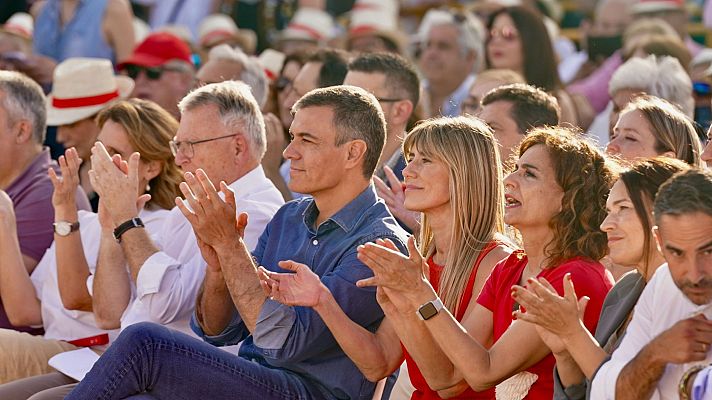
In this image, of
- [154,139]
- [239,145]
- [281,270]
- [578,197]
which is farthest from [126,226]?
[578,197]

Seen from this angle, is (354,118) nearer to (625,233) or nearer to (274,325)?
(274,325)

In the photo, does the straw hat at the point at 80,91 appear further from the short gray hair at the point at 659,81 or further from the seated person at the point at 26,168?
the short gray hair at the point at 659,81

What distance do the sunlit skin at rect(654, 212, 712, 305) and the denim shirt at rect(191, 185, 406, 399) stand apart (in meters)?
1.26

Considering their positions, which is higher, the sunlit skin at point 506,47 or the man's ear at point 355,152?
the man's ear at point 355,152

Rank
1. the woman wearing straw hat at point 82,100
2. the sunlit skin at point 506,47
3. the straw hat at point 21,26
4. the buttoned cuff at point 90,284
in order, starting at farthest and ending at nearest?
1. the straw hat at point 21,26
2. the sunlit skin at point 506,47
3. the woman wearing straw hat at point 82,100
4. the buttoned cuff at point 90,284

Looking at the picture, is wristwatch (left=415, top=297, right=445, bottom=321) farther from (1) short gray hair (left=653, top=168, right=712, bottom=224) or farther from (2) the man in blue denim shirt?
(1) short gray hair (left=653, top=168, right=712, bottom=224)

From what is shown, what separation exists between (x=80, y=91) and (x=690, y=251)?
15.1ft

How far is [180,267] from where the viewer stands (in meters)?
4.91

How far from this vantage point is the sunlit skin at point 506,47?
24.6ft

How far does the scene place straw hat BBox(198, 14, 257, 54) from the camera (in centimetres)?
958

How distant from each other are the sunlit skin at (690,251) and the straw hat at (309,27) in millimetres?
7222

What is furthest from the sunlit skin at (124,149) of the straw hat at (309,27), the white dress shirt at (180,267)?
the straw hat at (309,27)

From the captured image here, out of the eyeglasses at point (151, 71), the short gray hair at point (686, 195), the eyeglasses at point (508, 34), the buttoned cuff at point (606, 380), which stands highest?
the short gray hair at point (686, 195)

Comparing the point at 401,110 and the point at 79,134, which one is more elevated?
the point at 401,110
